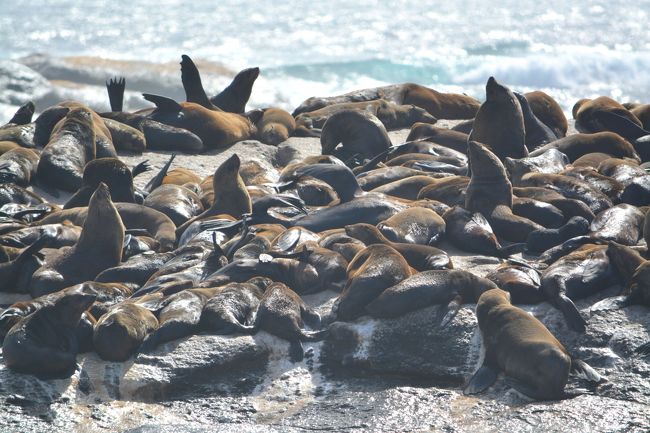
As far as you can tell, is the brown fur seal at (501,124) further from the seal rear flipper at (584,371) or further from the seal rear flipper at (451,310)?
the seal rear flipper at (584,371)

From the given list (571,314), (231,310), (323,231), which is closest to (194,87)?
(323,231)

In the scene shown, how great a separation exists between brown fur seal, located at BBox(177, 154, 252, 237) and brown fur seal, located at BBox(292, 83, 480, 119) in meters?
5.28

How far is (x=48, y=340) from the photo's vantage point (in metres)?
6.14

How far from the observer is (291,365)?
6383mm

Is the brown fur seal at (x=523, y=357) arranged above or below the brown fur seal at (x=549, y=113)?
above

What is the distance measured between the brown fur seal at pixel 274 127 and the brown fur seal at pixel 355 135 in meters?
1.01

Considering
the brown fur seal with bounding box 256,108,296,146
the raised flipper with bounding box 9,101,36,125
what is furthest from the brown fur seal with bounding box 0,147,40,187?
the brown fur seal with bounding box 256,108,296,146

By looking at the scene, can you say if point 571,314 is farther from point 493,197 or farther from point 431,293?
point 493,197

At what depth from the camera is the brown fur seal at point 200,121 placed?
1242 centimetres

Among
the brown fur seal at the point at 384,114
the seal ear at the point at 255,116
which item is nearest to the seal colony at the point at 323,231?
the seal ear at the point at 255,116

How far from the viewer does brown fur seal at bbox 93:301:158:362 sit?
620 cm

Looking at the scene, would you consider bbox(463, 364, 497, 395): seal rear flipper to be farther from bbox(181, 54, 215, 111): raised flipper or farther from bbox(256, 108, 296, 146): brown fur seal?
bbox(181, 54, 215, 111): raised flipper

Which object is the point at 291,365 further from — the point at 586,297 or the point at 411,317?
the point at 586,297

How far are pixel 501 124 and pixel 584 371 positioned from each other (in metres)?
5.33
